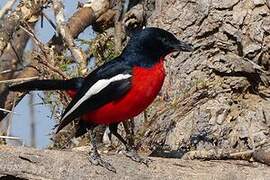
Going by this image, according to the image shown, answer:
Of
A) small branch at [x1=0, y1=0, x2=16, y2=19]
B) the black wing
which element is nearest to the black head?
the black wing

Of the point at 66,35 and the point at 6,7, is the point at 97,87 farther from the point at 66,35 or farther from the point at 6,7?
the point at 66,35

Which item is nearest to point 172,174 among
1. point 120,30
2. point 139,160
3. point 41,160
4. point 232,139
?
point 139,160

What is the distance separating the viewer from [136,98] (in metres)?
3.68

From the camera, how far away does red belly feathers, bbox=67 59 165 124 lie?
3.68 meters

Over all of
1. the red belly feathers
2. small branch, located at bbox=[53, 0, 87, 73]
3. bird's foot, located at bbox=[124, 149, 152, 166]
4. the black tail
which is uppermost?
small branch, located at bbox=[53, 0, 87, 73]

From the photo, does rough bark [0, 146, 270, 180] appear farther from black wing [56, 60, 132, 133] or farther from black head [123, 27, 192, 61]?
black head [123, 27, 192, 61]

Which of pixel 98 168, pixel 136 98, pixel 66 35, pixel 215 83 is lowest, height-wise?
pixel 98 168

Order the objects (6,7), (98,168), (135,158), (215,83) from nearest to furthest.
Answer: (98,168) → (135,158) → (6,7) → (215,83)

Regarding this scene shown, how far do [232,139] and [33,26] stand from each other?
1373 mm

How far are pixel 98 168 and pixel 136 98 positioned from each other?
0.33 m

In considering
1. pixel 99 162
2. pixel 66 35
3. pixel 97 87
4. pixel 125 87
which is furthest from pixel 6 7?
pixel 99 162

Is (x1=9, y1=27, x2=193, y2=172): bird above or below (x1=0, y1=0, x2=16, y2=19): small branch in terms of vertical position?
below

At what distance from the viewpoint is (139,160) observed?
3809 mm

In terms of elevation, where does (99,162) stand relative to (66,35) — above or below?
below
